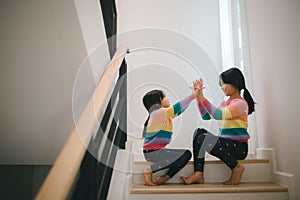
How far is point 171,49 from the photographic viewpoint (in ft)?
10.0

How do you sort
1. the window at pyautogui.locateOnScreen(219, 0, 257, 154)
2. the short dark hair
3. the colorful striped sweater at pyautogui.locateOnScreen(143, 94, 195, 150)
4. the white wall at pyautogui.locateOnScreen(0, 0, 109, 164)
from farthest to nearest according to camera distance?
the window at pyautogui.locateOnScreen(219, 0, 257, 154)
the short dark hair
the colorful striped sweater at pyautogui.locateOnScreen(143, 94, 195, 150)
the white wall at pyautogui.locateOnScreen(0, 0, 109, 164)

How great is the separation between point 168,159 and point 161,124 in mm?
261

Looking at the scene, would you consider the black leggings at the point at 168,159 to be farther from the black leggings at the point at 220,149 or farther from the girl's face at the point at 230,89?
Answer: the girl's face at the point at 230,89

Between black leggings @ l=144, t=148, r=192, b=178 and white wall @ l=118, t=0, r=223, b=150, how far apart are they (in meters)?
1.06

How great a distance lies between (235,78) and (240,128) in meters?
0.38

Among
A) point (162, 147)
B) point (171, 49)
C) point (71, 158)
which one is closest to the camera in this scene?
point (71, 158)

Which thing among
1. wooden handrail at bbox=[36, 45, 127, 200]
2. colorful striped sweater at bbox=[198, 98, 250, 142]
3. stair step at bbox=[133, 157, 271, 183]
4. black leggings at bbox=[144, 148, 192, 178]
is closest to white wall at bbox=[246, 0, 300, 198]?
stair step at bbox=[133, 157, 271, 183]

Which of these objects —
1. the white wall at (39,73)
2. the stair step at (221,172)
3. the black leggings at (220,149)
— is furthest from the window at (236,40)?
the white wall at (39,73)

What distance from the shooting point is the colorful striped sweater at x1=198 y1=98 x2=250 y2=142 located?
5.54 feet

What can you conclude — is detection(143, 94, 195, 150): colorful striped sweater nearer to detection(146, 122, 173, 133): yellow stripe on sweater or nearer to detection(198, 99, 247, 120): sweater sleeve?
detection(146, 122, 173, 133): yellow stripe on sweater

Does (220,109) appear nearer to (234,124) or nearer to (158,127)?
(234,124)

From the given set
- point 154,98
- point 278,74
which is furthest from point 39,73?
point 278,74

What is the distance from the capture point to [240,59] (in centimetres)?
258

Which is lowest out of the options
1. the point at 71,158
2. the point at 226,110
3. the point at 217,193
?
the point at 217,193
